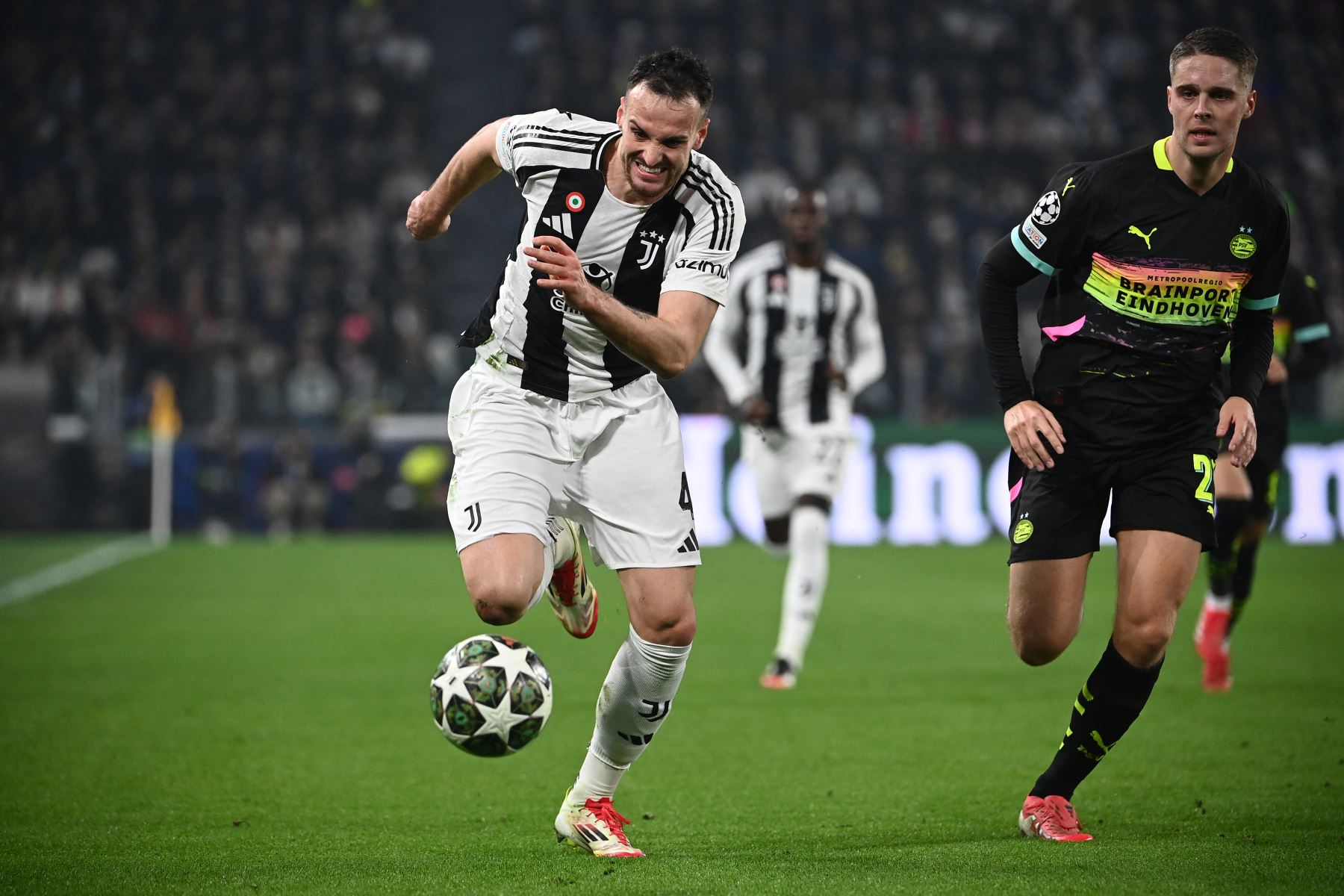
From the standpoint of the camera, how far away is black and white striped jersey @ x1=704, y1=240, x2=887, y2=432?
9500 millimetres

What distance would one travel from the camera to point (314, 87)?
80.9 ft

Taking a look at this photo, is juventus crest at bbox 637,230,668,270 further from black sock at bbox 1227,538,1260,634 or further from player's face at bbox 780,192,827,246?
black sock at bbox 1227,538,1260,634

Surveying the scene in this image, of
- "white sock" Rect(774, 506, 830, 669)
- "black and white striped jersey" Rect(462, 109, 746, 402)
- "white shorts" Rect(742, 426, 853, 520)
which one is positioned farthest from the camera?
"white shorts" Rect(742, 426, 853, 520)

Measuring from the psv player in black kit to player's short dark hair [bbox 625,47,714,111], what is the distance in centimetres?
112

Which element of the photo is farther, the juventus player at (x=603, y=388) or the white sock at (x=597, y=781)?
the white sock at (x=597, y=781)

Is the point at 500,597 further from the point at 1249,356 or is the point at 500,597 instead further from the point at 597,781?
the point at 1249,356

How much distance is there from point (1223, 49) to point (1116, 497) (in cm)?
139

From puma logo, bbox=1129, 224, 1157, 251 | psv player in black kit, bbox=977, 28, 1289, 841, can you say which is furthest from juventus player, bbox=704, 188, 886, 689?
puma logo, bbox=1129, 224, 1157, 251

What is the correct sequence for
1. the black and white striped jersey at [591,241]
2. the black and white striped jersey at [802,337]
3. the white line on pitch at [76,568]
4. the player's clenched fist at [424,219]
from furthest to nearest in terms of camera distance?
the white line on pitch at [76,568]
the black and white striped jersey at [802,337]
the player's clenched fist at [424,219]
the black and white striped jersey at [591,241]

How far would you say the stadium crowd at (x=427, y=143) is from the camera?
20.8 meters

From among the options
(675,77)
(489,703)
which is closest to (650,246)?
(675,77)

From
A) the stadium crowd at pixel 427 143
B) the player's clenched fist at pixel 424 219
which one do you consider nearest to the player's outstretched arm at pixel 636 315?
the player's clenched fist at pixel 424 219

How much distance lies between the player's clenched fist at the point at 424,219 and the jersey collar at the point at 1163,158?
7.35 ft

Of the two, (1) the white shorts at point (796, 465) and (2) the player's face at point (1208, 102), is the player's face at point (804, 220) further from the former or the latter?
(2) the player's face at point (1208, 102)
